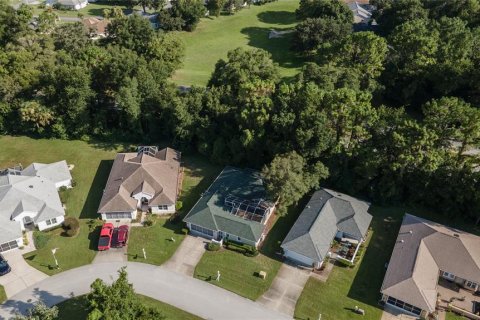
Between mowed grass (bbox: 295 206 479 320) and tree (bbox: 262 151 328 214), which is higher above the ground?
tree (bbox: 262 151 328 214)

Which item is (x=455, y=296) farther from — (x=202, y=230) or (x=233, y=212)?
(x=202, y=230)

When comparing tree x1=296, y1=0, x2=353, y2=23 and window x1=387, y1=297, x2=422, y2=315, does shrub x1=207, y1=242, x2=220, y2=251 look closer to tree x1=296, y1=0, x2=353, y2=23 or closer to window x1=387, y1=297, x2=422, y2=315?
window x1=387, y1=297, x2=422, y2=315

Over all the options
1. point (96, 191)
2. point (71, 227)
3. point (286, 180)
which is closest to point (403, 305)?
point (286, 180)

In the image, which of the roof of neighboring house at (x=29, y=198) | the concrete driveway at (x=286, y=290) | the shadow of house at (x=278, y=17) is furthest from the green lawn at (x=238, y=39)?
the concrete driveway at (x=286, y=290)

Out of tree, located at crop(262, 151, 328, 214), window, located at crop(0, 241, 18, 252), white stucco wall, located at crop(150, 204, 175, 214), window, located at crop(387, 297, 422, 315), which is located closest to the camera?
window, located at crop(387, 297, 422, 315)

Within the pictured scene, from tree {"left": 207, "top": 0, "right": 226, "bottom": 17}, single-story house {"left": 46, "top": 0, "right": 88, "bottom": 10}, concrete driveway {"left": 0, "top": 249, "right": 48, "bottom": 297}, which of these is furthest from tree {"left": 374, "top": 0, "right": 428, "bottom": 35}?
single-story house {"left": 46, "top": 0, "right": 88, "bottom": 10}

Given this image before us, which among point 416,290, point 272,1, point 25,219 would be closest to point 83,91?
point 25,219

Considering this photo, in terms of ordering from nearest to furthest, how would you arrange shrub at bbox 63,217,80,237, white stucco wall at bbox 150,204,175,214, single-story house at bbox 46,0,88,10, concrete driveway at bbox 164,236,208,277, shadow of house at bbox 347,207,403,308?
shadow of house at bbox 347,207,403,308 < concrete driveway at bbox 164,236,208,277 < shrub at bbox 63,217,80,237 < white stucco wall at bbox 150,204,175,214 < single-story house at bbox 46,0,88,10
